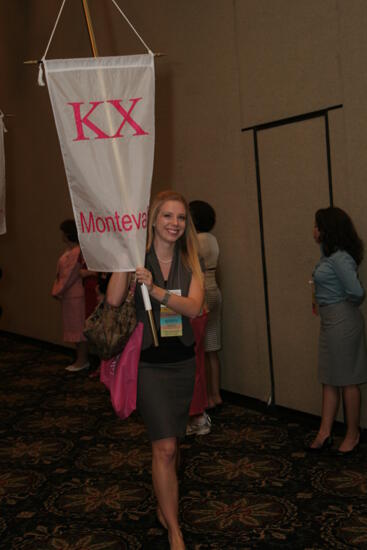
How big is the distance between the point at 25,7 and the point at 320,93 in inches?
223

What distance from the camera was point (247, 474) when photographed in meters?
3.94

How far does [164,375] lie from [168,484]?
0.46m

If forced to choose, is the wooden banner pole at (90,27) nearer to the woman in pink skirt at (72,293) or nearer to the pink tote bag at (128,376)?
the pink tote bag at (128,376)

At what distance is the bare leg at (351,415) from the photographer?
4.16 m

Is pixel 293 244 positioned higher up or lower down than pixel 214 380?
higher up

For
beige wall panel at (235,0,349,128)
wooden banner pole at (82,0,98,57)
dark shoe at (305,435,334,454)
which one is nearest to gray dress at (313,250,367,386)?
dark shoe at (305,435,334,454)

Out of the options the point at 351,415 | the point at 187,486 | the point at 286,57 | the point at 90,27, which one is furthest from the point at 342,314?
the point at 90,27

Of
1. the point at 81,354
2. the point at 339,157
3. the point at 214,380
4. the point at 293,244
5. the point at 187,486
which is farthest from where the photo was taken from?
the point at 81,354

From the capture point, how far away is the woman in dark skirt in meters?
4.07

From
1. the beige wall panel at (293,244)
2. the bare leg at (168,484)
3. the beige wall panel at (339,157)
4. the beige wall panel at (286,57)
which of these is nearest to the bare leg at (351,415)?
the beige wall panel at (293,244)

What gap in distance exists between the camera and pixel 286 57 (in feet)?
15.6

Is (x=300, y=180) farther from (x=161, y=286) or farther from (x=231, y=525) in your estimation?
(x=231, y=525)

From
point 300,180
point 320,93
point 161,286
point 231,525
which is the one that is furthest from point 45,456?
point 320,93

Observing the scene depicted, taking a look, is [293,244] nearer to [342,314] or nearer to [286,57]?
[342,314]
